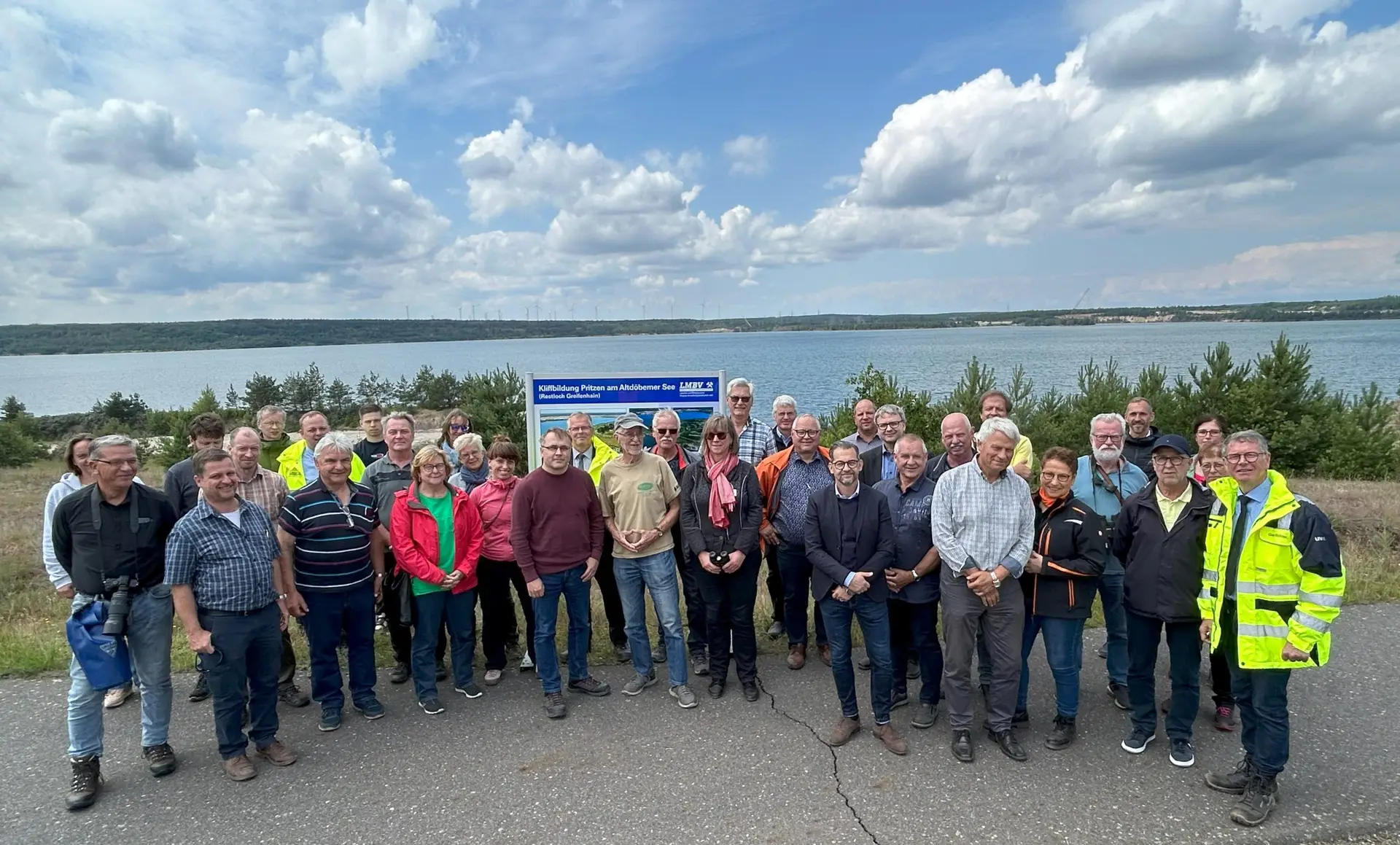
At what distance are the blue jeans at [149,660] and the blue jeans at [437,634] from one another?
1345mm

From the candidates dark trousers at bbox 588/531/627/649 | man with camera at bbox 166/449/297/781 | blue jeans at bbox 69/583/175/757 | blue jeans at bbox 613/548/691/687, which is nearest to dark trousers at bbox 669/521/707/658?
blue jeans at bbox 613/548/691/687

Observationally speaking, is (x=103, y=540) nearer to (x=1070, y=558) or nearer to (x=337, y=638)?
(x=337, y=638)

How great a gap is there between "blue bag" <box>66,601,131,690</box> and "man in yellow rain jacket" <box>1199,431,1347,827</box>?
575 cm

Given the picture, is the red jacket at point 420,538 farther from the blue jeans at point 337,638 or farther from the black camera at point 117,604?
the black camera at point 117,604

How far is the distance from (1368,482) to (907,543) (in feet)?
47.4

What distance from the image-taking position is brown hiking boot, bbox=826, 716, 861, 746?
425cm

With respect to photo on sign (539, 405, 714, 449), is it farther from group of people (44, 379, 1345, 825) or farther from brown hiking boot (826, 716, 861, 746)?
brown hiking boot (826, 716, 861, 746)

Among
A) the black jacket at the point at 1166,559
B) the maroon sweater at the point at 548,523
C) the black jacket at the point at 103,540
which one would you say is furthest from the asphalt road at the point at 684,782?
the black jacket at the point at 103,540

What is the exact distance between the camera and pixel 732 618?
5.04 m

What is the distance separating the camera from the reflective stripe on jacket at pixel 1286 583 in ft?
11.0

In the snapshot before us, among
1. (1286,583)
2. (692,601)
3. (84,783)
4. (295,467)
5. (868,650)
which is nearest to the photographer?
(1286,583)

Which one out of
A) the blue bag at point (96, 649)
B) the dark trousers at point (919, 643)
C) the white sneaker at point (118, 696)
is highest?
the blue bag at point (96, 649)

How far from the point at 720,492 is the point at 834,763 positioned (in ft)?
5.82

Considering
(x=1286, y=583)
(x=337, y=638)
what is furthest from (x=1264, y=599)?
(x=337, y=638)
